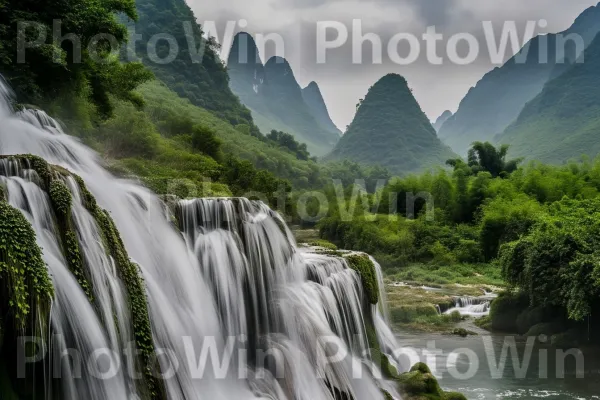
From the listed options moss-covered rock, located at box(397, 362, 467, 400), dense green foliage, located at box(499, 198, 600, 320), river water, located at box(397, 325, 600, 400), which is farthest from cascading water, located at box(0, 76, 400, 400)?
dense green foliage, located at box(499, 198, 600, 320)

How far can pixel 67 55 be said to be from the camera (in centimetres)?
1515

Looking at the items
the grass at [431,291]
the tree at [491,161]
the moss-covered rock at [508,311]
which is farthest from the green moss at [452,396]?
the tree at [491,161]

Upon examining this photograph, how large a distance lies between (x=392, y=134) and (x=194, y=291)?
129998mm

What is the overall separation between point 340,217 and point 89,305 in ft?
111

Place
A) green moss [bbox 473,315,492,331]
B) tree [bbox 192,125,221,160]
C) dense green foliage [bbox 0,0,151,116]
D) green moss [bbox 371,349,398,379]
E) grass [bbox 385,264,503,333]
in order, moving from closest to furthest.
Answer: green moss [bbox 371,349,398,379], dense green foliage [bbox 0,0,151,116], green moss [bbox 473,315,492,331], grass [bbox 385,264,503,333], tree [bbox 192,125,221,160]

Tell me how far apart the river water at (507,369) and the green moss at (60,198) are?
11.3m

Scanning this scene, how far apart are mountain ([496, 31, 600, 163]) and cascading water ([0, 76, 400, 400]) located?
74.4 metres

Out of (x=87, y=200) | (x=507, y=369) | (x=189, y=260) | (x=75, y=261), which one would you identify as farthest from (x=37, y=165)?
(x=507, y=369)

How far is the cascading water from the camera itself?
6.77 metres

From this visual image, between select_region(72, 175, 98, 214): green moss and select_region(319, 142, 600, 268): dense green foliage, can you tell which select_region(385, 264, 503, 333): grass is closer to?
select_region(319, 142, 600, 268): dense green foliage

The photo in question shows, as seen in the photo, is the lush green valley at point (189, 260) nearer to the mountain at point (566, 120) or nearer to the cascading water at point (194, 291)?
the cascading water at point (194, 291)

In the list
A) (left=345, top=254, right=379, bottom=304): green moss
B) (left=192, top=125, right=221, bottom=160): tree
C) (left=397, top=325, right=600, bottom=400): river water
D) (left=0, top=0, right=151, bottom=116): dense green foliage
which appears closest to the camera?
(left=0, top=0, right=151, bottom=116): dense green foliage

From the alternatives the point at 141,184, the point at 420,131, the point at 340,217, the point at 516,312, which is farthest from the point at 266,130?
the point at 141,184

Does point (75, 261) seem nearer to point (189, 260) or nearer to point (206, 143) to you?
point (189, 260)
